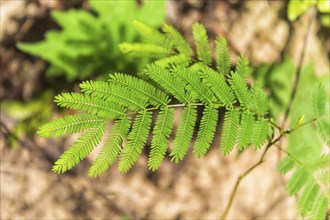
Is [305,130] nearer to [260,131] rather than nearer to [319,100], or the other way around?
[319,100]

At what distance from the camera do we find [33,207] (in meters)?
3.00

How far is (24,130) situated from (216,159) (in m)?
1.50

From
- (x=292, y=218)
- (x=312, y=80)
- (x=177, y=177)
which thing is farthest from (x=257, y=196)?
(x=312, y=80)

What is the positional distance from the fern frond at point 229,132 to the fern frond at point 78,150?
479mm

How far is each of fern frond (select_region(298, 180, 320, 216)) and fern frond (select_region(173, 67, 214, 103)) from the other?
2.32ft

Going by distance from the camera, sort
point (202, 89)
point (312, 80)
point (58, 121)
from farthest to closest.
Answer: point (312, 80) < point (202, 89) < point (58, 121)

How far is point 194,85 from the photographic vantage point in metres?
1.60

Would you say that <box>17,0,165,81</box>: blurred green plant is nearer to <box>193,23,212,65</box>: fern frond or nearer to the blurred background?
the blurred background

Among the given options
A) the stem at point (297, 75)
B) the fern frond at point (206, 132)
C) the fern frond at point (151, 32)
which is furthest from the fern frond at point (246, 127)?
the stem at point (297, 75)

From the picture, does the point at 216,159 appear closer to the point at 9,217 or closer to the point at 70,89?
the point at 70,89

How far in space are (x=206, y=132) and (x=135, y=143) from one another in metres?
0.28

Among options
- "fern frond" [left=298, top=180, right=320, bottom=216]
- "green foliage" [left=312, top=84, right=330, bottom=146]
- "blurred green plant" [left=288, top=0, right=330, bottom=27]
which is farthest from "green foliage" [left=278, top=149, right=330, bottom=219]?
"blurred green plant" [left=288, top=0, right=330, bottom=27]

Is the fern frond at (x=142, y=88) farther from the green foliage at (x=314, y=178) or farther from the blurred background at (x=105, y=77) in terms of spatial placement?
the blurred background at (x=105, y=77)

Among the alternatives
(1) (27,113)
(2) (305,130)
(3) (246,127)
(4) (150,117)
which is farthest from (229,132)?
(1) (27,113)
